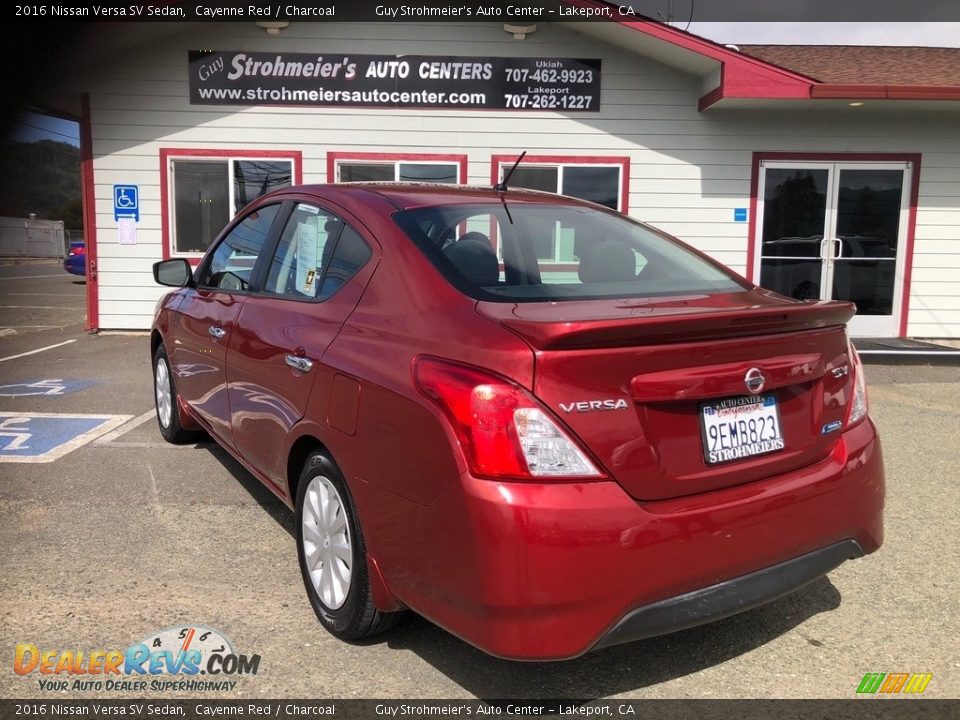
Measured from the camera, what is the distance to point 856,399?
2740mm

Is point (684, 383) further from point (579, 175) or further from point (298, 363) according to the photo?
point (579, 175)

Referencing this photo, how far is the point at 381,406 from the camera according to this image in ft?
7.95

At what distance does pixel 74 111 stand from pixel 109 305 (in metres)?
2.72

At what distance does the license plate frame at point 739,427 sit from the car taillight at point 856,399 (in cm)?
42

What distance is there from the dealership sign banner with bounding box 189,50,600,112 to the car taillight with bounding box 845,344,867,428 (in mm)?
8252

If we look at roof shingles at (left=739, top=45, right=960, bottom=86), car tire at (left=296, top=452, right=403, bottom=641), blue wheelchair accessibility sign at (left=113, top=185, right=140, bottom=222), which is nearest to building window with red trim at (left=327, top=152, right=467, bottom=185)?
blue wheelchair accessibility sign at (left=113, top=185, right=140, bottom=222)

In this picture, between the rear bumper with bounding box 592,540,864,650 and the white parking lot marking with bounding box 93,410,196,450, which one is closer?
the rear bumper with bounding box 592,540,864,650

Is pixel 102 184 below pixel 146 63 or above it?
below

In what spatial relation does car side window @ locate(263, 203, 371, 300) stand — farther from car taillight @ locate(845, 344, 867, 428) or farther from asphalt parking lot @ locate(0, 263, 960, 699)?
car taillight @ locate(845, 344, 867, 428)

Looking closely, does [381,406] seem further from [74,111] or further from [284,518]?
[74,111]

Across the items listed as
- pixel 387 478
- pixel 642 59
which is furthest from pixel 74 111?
pixel 387 478

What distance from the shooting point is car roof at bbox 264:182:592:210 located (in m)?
3.11

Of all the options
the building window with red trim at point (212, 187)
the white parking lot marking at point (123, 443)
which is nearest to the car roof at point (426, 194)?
the white parking lot marking at point (123, 443)

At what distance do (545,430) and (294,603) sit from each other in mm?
1576
